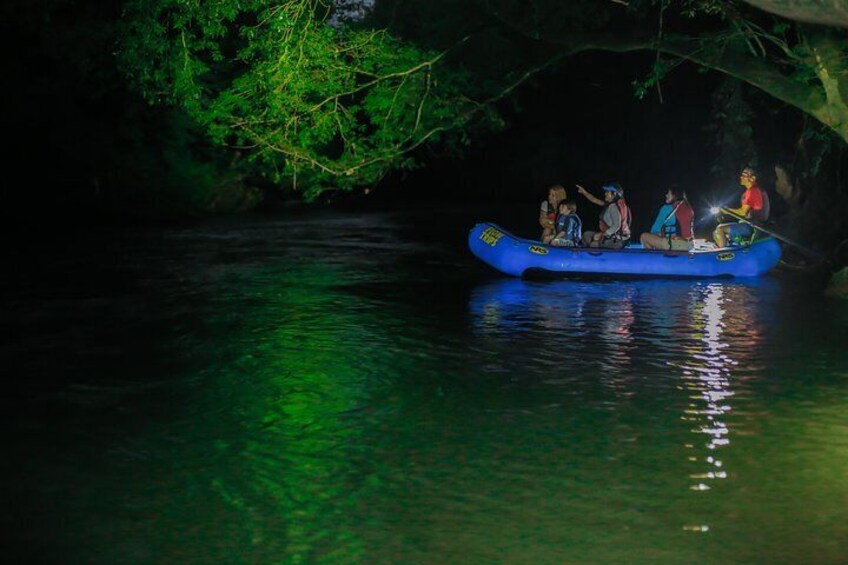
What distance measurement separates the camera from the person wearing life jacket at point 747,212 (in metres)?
23.3

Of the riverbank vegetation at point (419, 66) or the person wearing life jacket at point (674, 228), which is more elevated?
the riverbank vegetation at point (419, 66)

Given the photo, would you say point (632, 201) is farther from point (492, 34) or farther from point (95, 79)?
point (492, 34)

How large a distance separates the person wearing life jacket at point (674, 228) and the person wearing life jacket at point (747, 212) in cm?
92

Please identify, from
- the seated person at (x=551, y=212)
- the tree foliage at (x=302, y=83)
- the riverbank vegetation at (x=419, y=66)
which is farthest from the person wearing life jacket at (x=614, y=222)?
the tree foliage at (x=302, y=83)

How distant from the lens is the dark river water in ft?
25.9

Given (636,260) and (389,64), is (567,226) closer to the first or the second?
(636,260)

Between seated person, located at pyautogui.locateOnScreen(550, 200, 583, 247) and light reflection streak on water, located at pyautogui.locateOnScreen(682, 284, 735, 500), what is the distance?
499cm

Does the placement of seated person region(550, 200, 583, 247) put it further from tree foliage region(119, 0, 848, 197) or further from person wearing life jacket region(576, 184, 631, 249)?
tree foliage region(119, 0, 848, 197)

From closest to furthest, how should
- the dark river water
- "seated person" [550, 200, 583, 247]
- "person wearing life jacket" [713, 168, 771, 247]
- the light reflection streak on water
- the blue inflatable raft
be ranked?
the dark river water < the light reflection streak on water < the blue inflatable raft < "seated person" [550, 200, 583, 247] < "person wearing life jacket" [713, 168, 771, 247]

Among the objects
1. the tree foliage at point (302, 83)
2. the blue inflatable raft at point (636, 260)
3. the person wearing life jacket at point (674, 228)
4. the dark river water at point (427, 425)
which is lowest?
the dark river water at point (427, 425)

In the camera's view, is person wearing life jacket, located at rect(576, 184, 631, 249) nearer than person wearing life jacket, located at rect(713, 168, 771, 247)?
Yes

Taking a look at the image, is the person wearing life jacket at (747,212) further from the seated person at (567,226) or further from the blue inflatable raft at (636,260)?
the seated person at (567,226)

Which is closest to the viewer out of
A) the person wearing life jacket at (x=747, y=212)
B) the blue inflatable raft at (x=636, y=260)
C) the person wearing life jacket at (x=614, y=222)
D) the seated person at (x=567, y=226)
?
the blue inflatable raft at (x=636, y=260)

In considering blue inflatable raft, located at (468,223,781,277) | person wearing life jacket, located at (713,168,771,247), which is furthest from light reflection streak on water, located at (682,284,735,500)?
person wearing life jacket, located at (713,168,771,247)
